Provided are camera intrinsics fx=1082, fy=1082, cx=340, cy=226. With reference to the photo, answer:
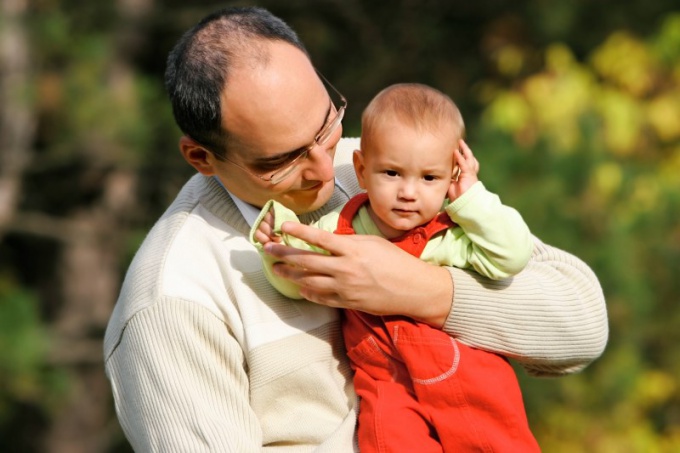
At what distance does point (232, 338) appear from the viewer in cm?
190

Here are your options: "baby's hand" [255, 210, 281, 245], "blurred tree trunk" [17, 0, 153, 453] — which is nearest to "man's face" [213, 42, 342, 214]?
"baby's hand" [255, 210, 281, 245]

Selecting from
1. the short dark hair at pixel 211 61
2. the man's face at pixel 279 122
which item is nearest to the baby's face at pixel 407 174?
the man's face at pixel 279 122

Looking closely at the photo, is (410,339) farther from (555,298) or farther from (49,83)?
(49,83)

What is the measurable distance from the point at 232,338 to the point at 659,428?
3636mm

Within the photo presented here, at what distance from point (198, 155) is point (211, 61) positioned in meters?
0.20

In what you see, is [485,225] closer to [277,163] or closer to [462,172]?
[462,172]

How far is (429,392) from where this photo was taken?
1.85 m

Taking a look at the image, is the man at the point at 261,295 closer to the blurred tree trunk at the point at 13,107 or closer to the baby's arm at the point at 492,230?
the baby's arm at the point at 492,230

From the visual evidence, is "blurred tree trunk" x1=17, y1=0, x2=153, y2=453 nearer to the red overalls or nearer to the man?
the man

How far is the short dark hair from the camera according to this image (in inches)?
75.9

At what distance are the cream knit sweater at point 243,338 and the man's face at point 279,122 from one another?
110mm

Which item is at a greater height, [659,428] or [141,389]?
[141,389]

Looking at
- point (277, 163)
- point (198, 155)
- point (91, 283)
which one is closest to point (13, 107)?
point (91, 283)

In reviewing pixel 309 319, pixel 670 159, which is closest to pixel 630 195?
pixel 670 159
